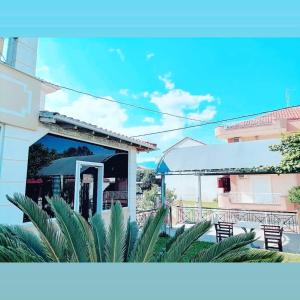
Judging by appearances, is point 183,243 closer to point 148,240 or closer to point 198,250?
point 148,240

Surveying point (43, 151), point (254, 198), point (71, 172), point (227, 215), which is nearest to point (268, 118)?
point (254, 198)

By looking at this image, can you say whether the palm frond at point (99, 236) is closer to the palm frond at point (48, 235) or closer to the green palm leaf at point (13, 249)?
the palm frond at point (48, 235)

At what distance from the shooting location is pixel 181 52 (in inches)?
464

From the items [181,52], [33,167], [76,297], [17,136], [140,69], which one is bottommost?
[76,297]

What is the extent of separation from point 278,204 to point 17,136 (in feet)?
55.7

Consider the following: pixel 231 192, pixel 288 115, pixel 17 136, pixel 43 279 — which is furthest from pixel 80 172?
→ pixel 288 115

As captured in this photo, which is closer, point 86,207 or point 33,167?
point 33,167

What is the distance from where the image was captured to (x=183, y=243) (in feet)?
12.6

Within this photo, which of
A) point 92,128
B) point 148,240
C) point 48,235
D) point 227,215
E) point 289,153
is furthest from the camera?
point 227,215

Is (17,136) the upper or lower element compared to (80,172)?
upper

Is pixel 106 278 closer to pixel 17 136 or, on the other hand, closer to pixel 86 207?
pixel 17 136

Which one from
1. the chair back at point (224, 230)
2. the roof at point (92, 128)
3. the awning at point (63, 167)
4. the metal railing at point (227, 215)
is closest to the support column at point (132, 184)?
the roof at point (92, 128)

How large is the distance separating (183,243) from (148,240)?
1.75ft

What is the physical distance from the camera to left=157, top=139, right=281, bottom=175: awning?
12.4 metres
